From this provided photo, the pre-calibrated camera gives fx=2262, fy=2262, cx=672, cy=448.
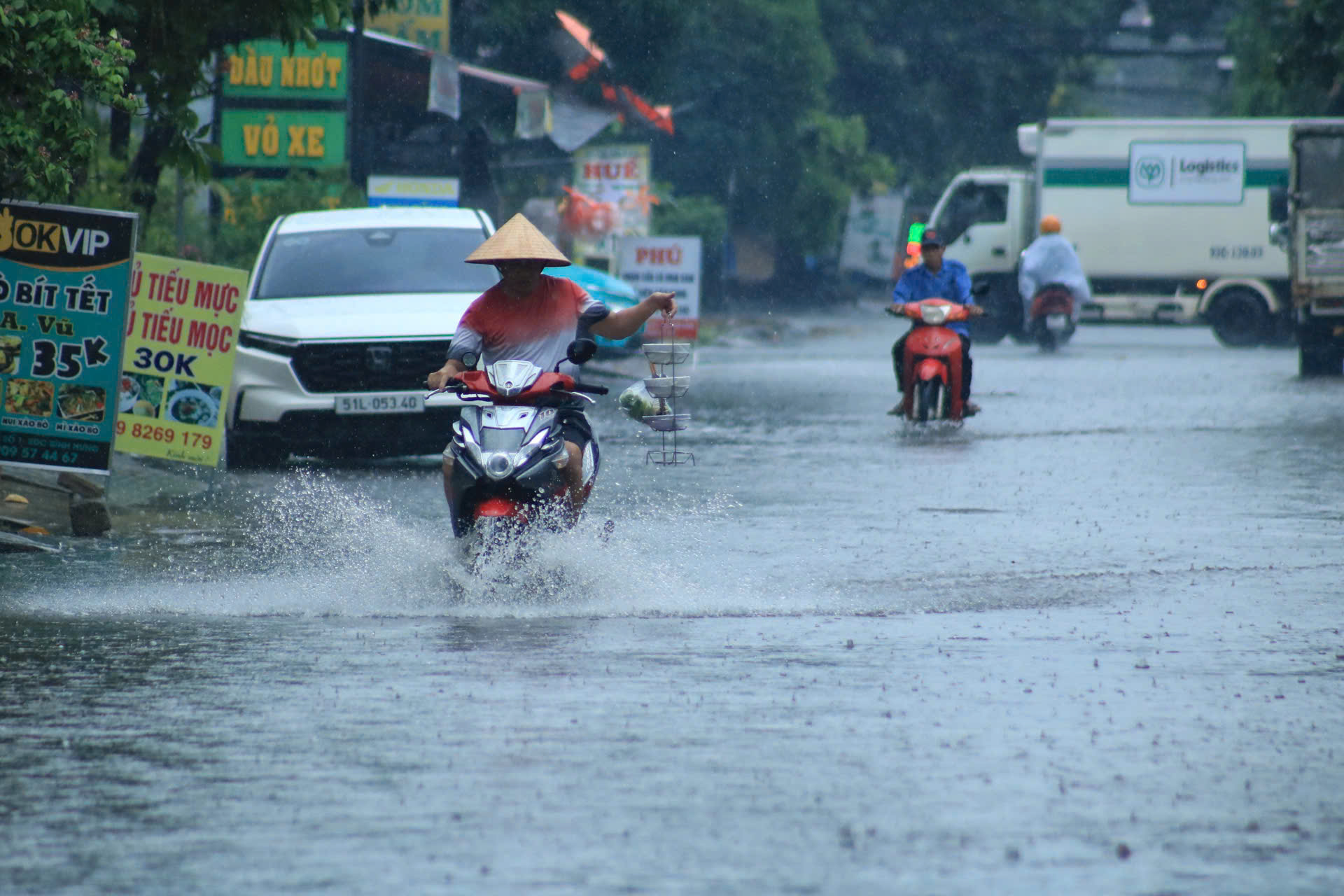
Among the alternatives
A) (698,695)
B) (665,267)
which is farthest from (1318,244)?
(698,695)

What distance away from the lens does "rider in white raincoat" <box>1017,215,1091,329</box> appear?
31.8 meters

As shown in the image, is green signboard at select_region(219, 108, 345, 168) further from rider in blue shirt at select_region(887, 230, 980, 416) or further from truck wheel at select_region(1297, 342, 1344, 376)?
truck wheel at select_region(1297, 342, 1344, 376)

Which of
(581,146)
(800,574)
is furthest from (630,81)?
(800,574)

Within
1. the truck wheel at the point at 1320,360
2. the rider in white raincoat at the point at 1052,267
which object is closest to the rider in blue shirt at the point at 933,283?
the truck wheel at the point at 1320,360

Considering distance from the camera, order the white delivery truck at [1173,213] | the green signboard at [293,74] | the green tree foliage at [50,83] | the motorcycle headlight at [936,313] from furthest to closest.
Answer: the white delivery truck at [1173,213]
the green signboard at [293,74]
the motorcycle headlight at [936,313]
the green tree foliage at [50,83]

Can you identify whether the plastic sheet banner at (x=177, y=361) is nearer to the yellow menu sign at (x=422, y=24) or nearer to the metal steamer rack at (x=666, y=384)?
the metal steamer rack at (x=666, y=384)

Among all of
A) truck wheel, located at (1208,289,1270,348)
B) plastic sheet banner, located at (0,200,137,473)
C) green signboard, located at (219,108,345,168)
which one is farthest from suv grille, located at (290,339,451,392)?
truck wheel, located at (1208,289,1270,348)

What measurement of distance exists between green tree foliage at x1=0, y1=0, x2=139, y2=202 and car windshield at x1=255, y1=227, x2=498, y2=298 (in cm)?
503

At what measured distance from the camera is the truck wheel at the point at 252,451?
51.8 ft

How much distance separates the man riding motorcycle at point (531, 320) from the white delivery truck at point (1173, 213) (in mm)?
26175

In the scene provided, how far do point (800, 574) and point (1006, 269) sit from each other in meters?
27.0

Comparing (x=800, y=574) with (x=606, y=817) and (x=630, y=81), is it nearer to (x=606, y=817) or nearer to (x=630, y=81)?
(x=606, y=817)

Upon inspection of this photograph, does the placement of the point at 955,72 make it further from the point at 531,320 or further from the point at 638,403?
the point at 531,320

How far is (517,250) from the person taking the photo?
9617 millimetres
